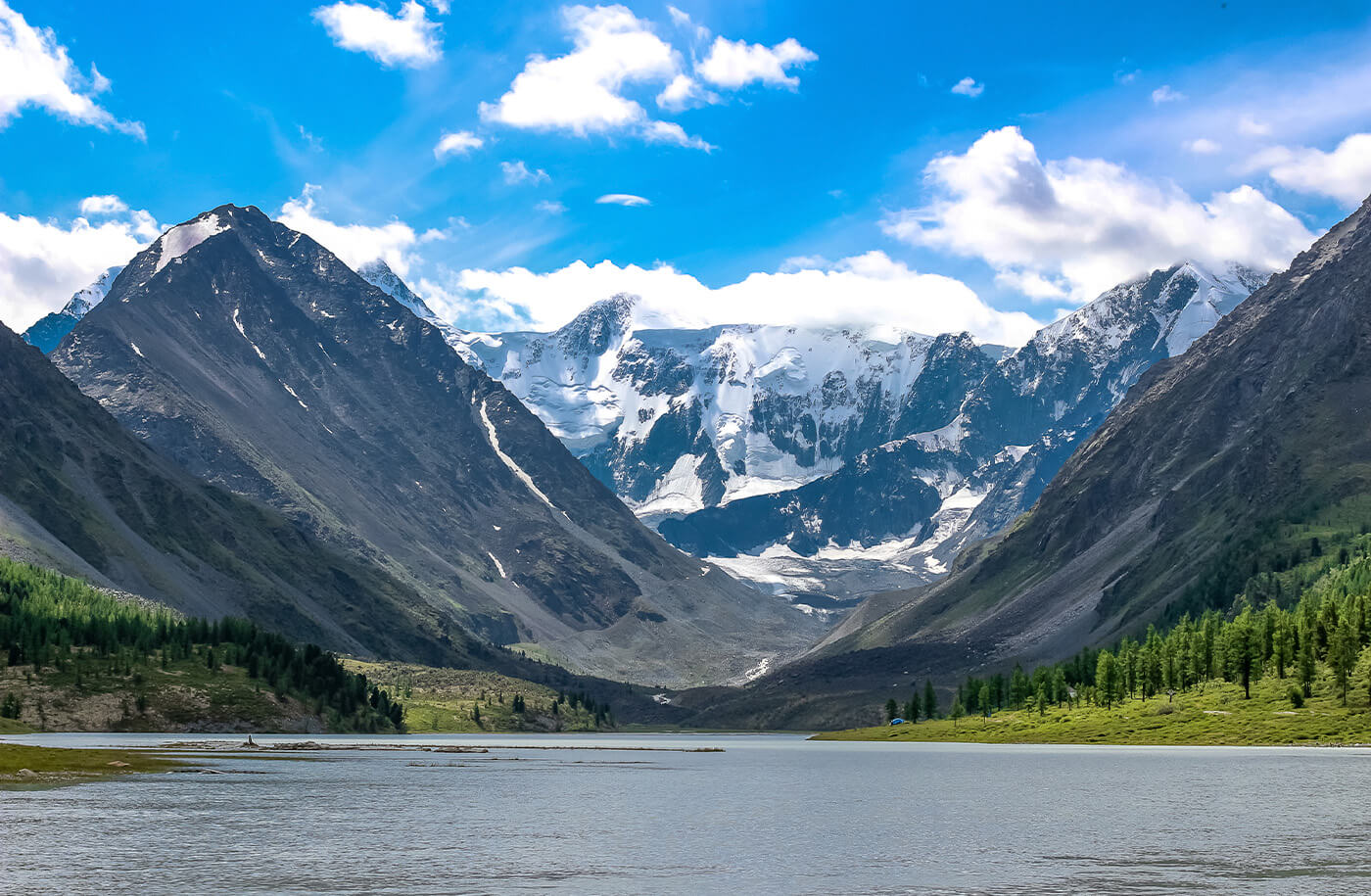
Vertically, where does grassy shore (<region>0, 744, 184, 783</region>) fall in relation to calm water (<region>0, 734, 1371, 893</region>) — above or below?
above

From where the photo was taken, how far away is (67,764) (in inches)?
5472

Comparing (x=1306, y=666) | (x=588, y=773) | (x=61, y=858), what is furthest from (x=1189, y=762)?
(x=61, y=858)

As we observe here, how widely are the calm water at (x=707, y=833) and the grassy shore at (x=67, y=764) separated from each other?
6723mm

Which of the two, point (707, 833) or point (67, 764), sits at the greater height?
point (67, 764)

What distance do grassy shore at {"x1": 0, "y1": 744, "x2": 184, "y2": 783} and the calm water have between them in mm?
6723

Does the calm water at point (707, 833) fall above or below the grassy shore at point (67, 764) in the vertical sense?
below

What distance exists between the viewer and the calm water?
67375 mm

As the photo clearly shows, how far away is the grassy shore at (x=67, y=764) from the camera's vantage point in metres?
126

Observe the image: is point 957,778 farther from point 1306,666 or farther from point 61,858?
point 61,858

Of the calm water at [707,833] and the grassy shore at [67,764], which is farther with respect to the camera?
the grassy shore at [67,764]

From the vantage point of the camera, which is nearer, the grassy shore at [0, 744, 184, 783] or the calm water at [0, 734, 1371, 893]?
the calm water at [0, 734, 1371, 893]

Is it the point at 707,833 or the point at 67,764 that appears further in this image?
the point at 67,764

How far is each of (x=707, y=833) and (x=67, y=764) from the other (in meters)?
80.6

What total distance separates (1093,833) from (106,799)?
75142 mm
